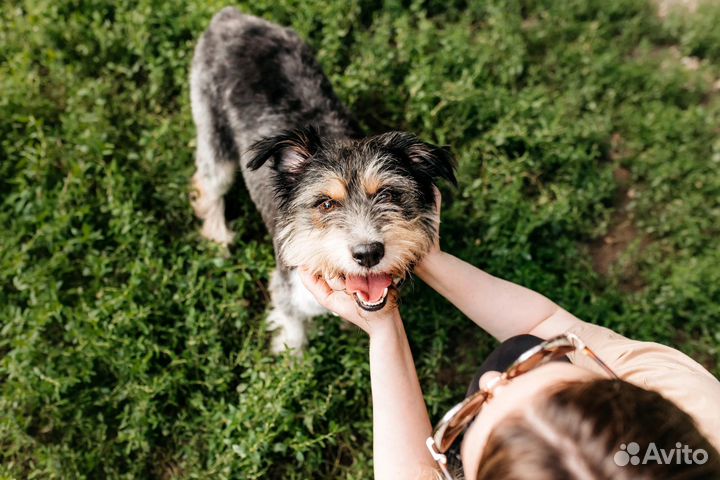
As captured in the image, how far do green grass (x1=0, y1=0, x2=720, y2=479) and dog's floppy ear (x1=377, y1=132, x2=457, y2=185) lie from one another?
1595 millimetres

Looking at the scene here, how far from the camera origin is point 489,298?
11.5 feet

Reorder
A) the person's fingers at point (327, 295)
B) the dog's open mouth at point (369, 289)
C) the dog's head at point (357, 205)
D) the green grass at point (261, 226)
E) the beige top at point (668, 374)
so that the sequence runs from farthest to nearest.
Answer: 1. the green grass at point (261, 226)
2. the person's fingers at point (327, 295)
3. the dog's open mouth at point (369, 289)
4. the dog's head at point (357, 205)
5. the beige top at point (668, 374)

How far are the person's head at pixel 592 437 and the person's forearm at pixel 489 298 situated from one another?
139cm

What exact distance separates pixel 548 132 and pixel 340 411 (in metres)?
3.22

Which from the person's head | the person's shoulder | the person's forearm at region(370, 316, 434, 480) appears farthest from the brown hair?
the person's forearm at region(370, 316, 434, 480)

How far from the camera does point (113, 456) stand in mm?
3916

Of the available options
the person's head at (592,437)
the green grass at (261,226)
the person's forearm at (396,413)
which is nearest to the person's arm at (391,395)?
the person's forearm at (396,413)

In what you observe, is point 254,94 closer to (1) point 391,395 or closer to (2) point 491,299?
(2) point 491,299

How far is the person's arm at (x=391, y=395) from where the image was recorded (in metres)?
2.75

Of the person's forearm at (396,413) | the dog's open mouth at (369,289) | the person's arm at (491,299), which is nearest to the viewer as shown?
the person's forearm at (396,413)

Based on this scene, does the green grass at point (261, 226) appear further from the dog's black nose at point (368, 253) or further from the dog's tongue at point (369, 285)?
the dog's black nose at point (368, 253)

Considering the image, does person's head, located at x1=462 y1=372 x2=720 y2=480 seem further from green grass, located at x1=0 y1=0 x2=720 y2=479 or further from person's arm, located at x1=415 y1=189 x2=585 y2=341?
green grass, located at x1=0 y1=0 x2=720 y2=479

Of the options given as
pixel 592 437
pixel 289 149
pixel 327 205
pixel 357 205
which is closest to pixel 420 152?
pixel 357 205

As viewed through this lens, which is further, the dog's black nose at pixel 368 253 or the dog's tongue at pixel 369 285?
the dog's tongue at pixel 369 285
